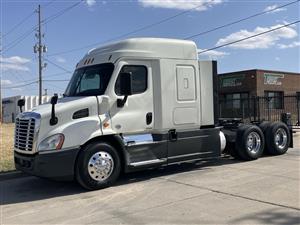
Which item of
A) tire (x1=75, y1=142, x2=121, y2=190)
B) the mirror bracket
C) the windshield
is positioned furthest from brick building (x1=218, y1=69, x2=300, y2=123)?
tire (x1=75, y1=142, x2=121, y2=190)

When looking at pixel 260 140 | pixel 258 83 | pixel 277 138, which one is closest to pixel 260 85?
pixel 258 83

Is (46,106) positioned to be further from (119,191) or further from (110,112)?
(119,191)

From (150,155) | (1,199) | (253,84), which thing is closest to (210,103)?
(150,155)

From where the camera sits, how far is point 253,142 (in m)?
12.0

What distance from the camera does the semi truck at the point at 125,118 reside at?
8422 mm

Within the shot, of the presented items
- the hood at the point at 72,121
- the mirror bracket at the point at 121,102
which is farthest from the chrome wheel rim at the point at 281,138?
the hood at the point at 72,121

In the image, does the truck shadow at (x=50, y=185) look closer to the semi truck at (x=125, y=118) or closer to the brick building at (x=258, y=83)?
the semi truck at (x=125, y=118)

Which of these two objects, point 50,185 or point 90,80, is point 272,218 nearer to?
point 90,80

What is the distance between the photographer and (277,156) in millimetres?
12414

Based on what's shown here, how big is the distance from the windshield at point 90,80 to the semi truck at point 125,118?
23 mm

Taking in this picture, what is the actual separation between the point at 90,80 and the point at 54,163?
6.90ft

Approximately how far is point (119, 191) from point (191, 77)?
337cm

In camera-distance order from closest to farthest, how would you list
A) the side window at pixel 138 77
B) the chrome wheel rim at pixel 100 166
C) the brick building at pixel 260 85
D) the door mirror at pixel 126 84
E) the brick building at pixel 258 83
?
the chrome wheel rim at pixel 100 166 < the door mirror at pixel 126 84 < the side window at pixel 138 77 < the brick building at pixel 260 85 < the brick building at pixel 258 83

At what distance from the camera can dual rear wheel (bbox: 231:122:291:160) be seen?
11609mm
